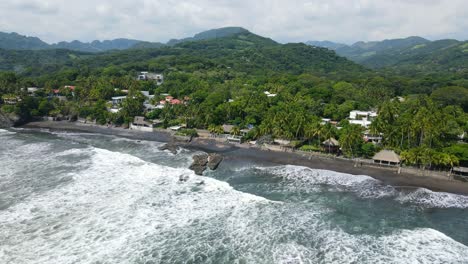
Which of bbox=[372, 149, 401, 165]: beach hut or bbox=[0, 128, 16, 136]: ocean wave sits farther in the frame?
bbox=[0, 128, 16, 136]: ocean wave

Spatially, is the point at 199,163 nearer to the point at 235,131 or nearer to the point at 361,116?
the point at 235,131

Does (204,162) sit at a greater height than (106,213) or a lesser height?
greater

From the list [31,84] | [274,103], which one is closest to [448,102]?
[274,103]

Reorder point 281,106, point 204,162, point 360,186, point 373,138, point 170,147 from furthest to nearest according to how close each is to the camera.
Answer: point 281,106 < point 170,147 < point 373,138 < point 204,162 < point 360,186

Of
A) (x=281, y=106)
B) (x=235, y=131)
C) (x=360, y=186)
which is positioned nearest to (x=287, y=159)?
(x=360, y=186)

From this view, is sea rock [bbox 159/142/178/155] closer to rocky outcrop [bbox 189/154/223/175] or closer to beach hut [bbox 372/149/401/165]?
rocky outcrop [bbox 189/154/223/175]

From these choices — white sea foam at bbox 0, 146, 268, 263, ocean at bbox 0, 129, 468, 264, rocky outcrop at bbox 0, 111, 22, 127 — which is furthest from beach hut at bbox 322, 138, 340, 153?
rocky outcrop at bbox 0, 111, 22, 127

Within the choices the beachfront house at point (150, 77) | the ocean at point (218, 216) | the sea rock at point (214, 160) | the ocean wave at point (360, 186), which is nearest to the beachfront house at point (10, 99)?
the ocean at point (218, 216)
